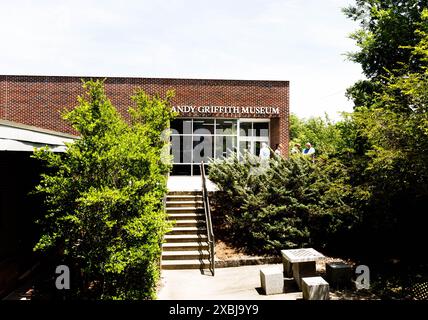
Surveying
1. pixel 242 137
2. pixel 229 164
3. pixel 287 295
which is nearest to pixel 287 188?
pixel 229 164

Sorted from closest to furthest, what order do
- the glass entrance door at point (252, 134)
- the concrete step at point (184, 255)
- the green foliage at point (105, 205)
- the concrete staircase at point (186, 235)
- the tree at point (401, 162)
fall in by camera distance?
1. the green foliage at point (105, 205)
2. the tree at point (401, 162)
3. the concrete staircase at point (186, 235)
4. the concrete step at point (184, 255)
5. the glass entrance door at point (252, 134)

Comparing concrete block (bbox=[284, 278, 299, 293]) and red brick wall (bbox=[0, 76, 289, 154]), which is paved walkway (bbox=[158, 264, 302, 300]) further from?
red brick wall (bbox=[0, 76, 289, 154])

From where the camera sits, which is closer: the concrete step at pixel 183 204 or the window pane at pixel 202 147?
the concrete step at pixel 183 204

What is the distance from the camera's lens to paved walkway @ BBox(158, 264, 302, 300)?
8.26 metres

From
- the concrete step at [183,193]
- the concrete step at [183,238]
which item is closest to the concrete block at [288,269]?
the concrete step at [183,238]

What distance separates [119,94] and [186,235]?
42.3ft

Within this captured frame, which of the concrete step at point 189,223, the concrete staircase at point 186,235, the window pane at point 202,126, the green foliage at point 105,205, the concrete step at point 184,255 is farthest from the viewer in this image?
the window pane at point 202,126

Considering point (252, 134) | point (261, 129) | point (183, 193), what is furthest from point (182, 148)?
point (183, 193)

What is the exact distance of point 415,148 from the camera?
802 cm

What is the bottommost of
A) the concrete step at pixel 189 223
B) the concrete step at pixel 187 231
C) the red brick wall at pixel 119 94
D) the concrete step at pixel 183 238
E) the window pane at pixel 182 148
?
the concrete step at pixel 183 238

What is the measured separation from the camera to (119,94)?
71.7 ft

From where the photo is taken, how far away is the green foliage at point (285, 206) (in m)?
11.6

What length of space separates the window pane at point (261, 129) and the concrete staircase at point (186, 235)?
404 inches

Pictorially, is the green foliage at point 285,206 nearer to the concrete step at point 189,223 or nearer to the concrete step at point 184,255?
the concrete step at point 189,223
